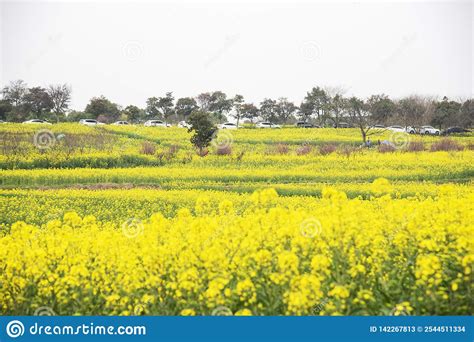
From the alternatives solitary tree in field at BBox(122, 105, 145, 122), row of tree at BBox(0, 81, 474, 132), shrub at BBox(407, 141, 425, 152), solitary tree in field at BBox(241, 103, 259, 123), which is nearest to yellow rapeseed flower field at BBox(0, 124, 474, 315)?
shrub at BBox(407, 141, 425, 152)

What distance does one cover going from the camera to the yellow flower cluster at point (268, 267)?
509 centimetres

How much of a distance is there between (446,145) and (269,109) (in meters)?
22.1

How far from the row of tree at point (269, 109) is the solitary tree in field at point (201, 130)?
36.5 inches

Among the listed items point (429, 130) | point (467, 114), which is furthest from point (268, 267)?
point (429, 130)

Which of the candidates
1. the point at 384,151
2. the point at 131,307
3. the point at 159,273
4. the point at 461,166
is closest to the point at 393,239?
the point at 159,273

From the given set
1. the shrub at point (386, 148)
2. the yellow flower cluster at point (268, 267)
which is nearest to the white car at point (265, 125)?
the shrub at point (386, 148)

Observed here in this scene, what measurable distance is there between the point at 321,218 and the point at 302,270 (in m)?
0.65

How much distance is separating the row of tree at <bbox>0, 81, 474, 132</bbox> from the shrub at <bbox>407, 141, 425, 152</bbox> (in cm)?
53

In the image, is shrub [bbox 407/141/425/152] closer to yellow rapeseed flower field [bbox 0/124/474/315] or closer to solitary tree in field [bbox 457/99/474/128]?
solitary tree in field [bbox 457/99/474/128]

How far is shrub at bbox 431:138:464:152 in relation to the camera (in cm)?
945

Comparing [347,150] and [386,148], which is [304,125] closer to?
[347,150]

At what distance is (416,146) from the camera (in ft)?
35.1

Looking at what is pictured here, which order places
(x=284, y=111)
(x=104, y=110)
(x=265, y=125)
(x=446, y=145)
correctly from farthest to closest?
1. (x=104, y=110)
2. (x=265, y=125)
3. (x=284, y=111)
4. (x=446, y=145)

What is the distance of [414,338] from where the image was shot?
18.5 ft
